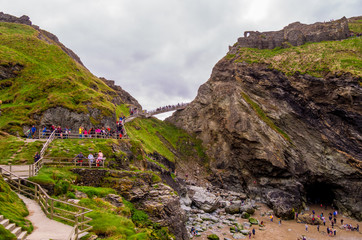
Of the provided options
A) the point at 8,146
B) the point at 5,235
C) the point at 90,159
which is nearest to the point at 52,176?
the point at 90,159

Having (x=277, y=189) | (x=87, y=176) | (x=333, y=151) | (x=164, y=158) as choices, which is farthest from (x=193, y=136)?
(x=87, y=176)

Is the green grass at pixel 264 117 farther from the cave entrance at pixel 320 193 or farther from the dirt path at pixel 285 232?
the dirt path at pixel 285 232

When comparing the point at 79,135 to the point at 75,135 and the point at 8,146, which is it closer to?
the point at 75,135

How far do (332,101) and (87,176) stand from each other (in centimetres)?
5505

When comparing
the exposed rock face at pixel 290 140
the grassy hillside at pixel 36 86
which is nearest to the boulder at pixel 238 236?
the exposed rock face at pixel 290 140

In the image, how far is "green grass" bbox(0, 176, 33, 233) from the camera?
9.93 m

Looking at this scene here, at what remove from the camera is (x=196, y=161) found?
213ft

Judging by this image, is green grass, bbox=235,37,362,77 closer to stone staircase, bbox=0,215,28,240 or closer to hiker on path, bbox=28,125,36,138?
hiker on path, bbox=28,125,36,138

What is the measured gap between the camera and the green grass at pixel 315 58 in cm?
5466

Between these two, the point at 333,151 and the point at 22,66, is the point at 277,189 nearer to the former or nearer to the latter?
the point at 333,151

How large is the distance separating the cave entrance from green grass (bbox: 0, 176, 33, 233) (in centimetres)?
5712

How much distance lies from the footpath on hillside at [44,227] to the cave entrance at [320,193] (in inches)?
2198

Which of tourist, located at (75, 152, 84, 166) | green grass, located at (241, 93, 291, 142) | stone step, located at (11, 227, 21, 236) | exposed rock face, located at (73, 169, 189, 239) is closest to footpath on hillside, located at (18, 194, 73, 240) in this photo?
stone step, located at (11, 227, 21, 236)

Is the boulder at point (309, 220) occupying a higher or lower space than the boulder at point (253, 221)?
lower
